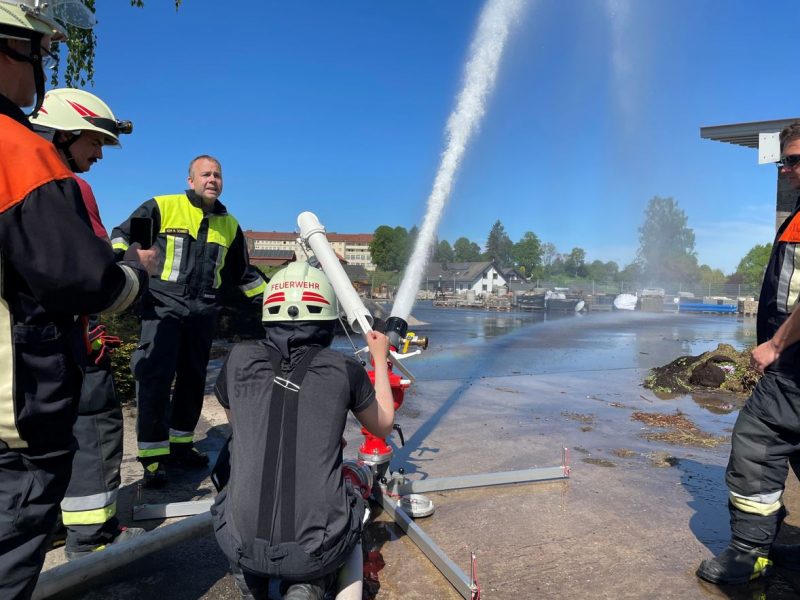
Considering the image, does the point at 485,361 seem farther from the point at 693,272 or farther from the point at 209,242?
the point at 693,272

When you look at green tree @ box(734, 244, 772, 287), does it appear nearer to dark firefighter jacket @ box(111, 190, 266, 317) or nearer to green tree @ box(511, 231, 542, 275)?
green tree @ box(511, 231, 542, 275)

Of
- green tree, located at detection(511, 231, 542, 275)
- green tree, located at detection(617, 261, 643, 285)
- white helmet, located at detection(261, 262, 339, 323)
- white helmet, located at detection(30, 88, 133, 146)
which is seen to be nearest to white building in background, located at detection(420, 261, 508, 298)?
green tree, located at detection(617, 261, 643, 285)

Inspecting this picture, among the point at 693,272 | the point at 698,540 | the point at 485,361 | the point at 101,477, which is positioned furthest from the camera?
the point at 693,272

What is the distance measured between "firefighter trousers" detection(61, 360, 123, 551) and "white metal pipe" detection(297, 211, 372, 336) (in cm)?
134

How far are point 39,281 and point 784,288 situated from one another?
3.07m

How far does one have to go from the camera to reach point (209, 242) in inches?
156

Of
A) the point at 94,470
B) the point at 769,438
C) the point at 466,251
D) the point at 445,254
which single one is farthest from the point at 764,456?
the point at 466,251

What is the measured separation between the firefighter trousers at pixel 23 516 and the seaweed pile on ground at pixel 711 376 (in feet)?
24.1

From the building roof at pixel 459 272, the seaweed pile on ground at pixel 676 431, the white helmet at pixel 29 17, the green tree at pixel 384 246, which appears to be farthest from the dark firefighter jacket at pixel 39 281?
the green tree at pixel 384 246

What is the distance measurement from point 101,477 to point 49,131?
67.8 inches

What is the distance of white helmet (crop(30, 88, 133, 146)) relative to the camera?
8.80ft

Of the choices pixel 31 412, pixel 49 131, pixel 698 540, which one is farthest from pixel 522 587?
pixel 49 131

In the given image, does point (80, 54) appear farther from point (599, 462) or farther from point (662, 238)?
point (662, 238)

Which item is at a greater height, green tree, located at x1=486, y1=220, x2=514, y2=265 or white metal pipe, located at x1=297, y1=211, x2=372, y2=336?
green tree, located at x1=486, y1=220, x2=514, y2=265
